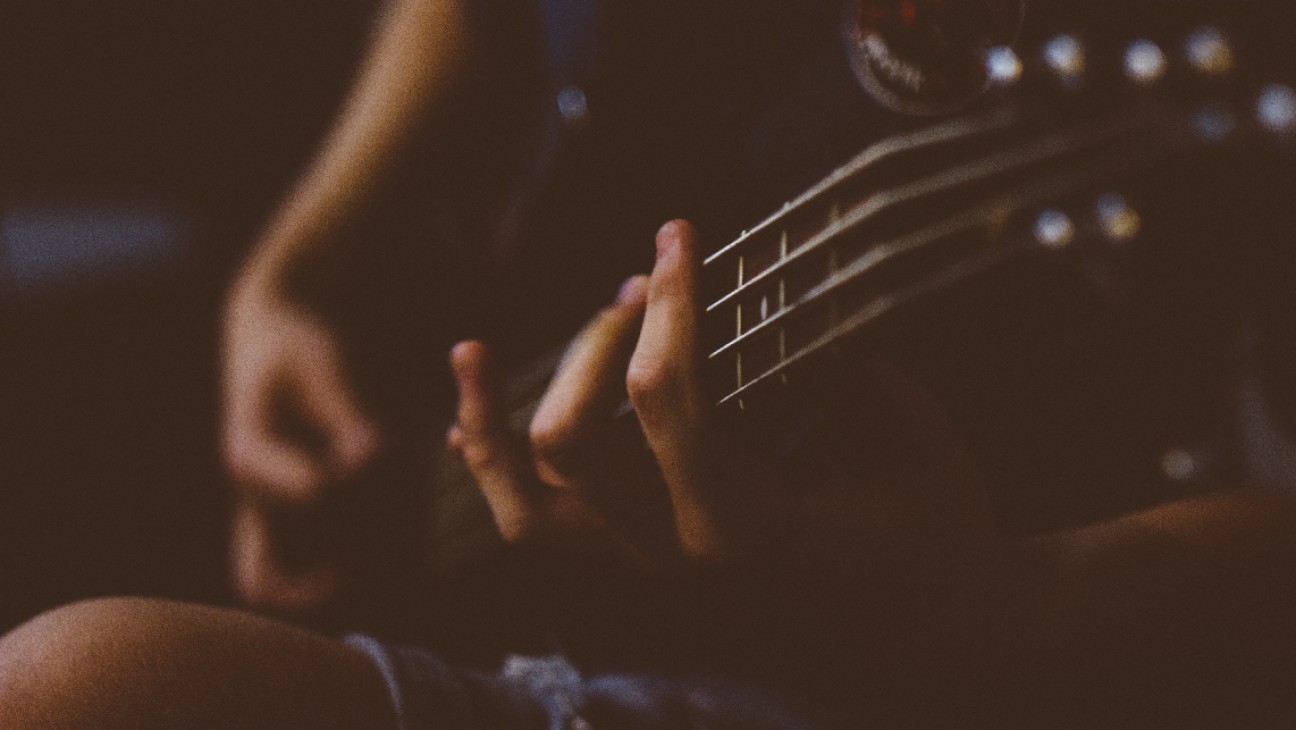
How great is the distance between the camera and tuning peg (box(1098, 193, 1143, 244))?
0.35 meters

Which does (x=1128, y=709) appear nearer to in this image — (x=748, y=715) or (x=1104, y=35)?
(x=748, y=715)

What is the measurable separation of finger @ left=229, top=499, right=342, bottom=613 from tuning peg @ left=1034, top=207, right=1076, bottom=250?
59 cm

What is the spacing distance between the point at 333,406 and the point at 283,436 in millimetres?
52

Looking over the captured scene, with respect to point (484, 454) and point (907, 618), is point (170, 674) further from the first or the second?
point (907, 618)

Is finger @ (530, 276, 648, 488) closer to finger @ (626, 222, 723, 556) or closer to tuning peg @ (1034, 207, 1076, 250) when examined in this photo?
finger @ (626, 222, 723, 556)

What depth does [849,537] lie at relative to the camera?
41 cm

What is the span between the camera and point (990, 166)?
36cm

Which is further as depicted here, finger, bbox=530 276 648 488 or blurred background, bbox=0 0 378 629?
blurred background, bbox=0 0 378 629

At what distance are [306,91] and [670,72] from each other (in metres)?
0.91

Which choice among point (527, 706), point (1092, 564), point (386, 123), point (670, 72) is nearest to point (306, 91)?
point (386, 123)

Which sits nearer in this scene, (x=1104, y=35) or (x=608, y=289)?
(x=1104, y=35)

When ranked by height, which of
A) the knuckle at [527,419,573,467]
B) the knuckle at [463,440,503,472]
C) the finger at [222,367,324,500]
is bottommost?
the knuckle at [527,419,573,467]

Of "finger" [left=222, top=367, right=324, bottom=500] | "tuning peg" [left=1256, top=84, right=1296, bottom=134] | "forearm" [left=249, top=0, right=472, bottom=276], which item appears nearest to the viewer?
"tuning peg" [left=1256, top=84, right=1296, bottom=134]

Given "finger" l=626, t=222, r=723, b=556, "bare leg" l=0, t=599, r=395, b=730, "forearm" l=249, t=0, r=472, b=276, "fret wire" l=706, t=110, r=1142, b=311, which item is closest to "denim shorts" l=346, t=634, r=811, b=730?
"bare leg" l=0, t=599, r=395, b=730
